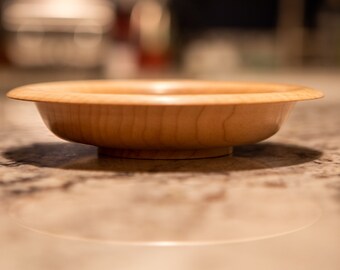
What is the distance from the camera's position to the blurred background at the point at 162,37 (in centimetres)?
330

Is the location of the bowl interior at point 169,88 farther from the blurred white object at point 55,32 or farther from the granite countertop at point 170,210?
the blurred white object at point 55,32

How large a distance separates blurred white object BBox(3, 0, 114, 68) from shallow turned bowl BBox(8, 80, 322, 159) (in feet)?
8.55

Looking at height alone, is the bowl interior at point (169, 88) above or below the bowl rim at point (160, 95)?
below

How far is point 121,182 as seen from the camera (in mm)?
615

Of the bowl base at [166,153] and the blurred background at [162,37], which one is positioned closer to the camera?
the bowl base at [166,153]

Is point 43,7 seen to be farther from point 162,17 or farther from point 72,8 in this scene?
point 162,17

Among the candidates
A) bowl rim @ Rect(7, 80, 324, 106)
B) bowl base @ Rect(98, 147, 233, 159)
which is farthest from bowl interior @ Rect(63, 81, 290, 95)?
bowl base @ Rect(98, 147, 233, 159)

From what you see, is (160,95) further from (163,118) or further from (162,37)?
(162,37)

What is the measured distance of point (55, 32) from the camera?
11.0 feet

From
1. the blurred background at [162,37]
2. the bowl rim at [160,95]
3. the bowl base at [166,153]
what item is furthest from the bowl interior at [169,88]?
the blurred background at [162,37]

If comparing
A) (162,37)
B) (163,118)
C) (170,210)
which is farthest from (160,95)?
(162,37)

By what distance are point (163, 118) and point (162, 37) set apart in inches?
109

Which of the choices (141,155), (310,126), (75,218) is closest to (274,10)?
(310,126)

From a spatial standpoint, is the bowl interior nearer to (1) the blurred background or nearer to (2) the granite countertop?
(2) the granite countertop
